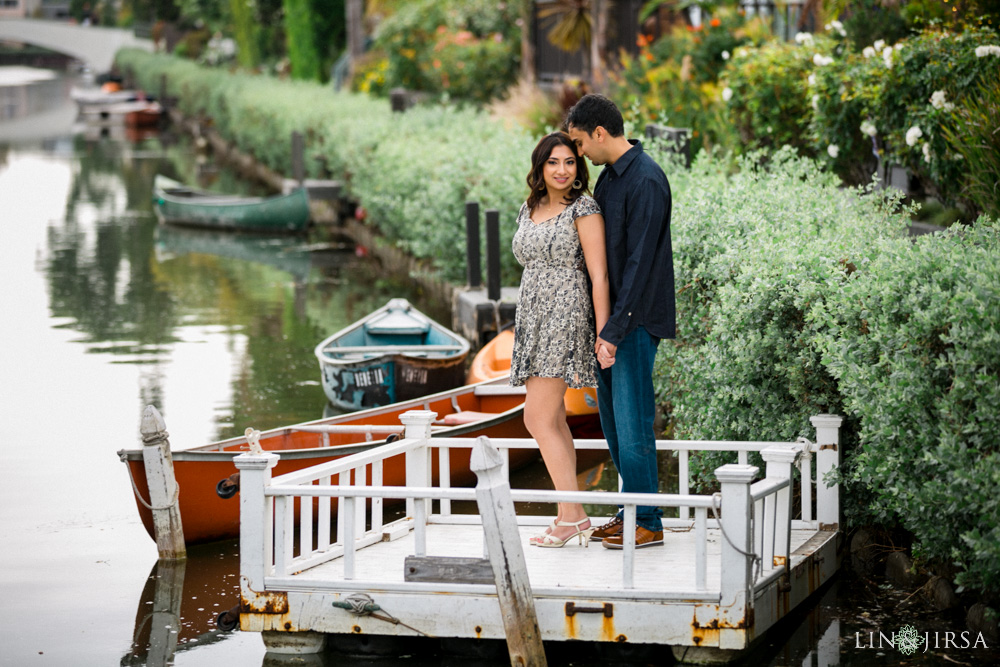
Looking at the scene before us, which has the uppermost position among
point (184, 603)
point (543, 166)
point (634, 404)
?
point (543, 166)

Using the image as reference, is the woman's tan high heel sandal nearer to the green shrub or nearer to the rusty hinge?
the rusty hinge

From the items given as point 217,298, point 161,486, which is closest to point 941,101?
point 161,486

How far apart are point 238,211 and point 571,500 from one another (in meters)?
19.6

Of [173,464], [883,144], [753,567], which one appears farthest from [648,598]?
[883,144]

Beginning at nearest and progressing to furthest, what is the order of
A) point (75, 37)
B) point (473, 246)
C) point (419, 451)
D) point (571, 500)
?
point (571, 500) → point (419, 451) → point (473, 246) → point (75, 37)

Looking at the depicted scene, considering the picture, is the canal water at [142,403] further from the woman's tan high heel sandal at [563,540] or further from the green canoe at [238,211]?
the woman's tan high heel sandal at [563,540]

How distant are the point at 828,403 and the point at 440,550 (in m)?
2.17

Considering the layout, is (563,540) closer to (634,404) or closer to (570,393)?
(634,404)

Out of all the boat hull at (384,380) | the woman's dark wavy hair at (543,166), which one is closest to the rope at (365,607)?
the woman's dark wavy hair at (543,166)

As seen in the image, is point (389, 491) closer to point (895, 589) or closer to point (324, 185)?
point (895, 589)

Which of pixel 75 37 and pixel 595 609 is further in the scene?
pixel 75 37

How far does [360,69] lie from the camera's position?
32531 millimetres

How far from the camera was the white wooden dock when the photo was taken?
529 centimetres

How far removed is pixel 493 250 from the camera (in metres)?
13.2
